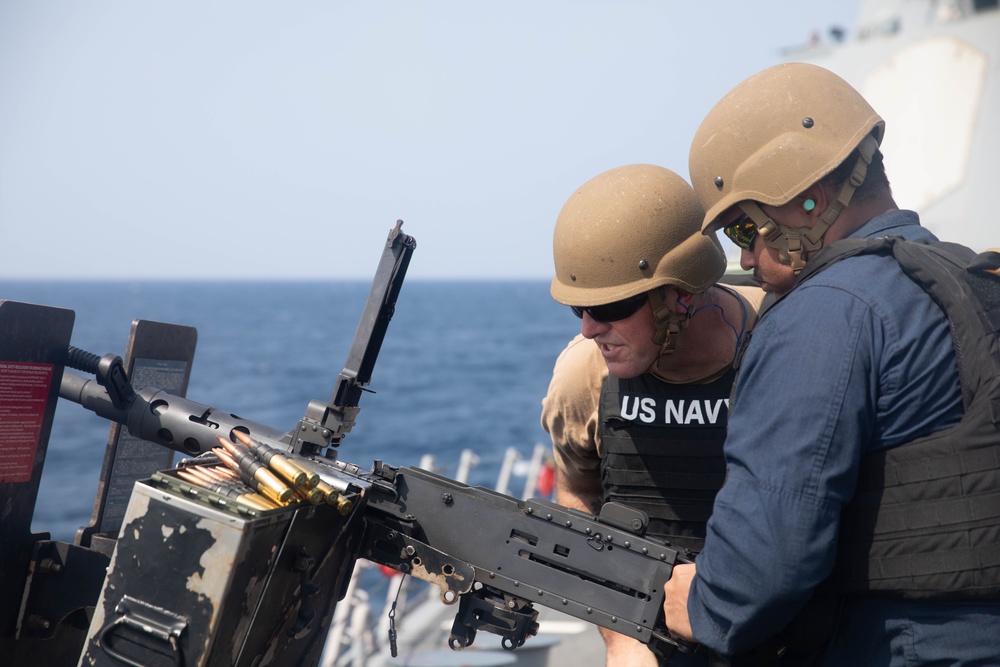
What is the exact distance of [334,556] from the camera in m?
3.30

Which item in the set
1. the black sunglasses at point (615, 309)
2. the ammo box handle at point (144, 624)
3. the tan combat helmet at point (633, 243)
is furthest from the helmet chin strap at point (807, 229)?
the ammo box handle at point (144, 624)

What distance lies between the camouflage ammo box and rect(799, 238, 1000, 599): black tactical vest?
1.70 meters

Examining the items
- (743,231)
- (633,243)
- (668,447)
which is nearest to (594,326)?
(633,243)

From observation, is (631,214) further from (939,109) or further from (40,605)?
(939,109)

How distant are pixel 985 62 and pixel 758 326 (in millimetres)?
9222

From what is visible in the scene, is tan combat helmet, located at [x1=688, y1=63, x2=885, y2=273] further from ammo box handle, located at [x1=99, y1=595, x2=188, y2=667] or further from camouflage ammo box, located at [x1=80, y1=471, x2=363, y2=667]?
ammo box handle, located at [x1=99, y1=595, x2=188, y2=667]

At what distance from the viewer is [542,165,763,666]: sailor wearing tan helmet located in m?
3.74

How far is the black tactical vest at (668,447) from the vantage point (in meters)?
3.85

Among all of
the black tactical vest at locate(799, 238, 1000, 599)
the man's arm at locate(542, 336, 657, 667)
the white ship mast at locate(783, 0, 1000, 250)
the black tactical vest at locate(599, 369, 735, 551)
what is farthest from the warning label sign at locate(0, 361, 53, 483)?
the white ship mast at locate(783, 0, 1000, 250)

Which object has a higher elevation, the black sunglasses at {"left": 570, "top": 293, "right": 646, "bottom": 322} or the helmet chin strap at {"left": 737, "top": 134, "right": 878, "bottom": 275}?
the helmet chin strap at {"left": 737, "top": 134, "right": 878, "bottom": 275}

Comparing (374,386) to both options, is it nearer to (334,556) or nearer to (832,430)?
(334,556)

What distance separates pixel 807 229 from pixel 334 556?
6.30ft

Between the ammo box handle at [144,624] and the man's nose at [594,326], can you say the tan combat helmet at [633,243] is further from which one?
the ammo box handle at [144,624]

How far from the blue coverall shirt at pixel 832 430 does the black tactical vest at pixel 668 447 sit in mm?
1327
